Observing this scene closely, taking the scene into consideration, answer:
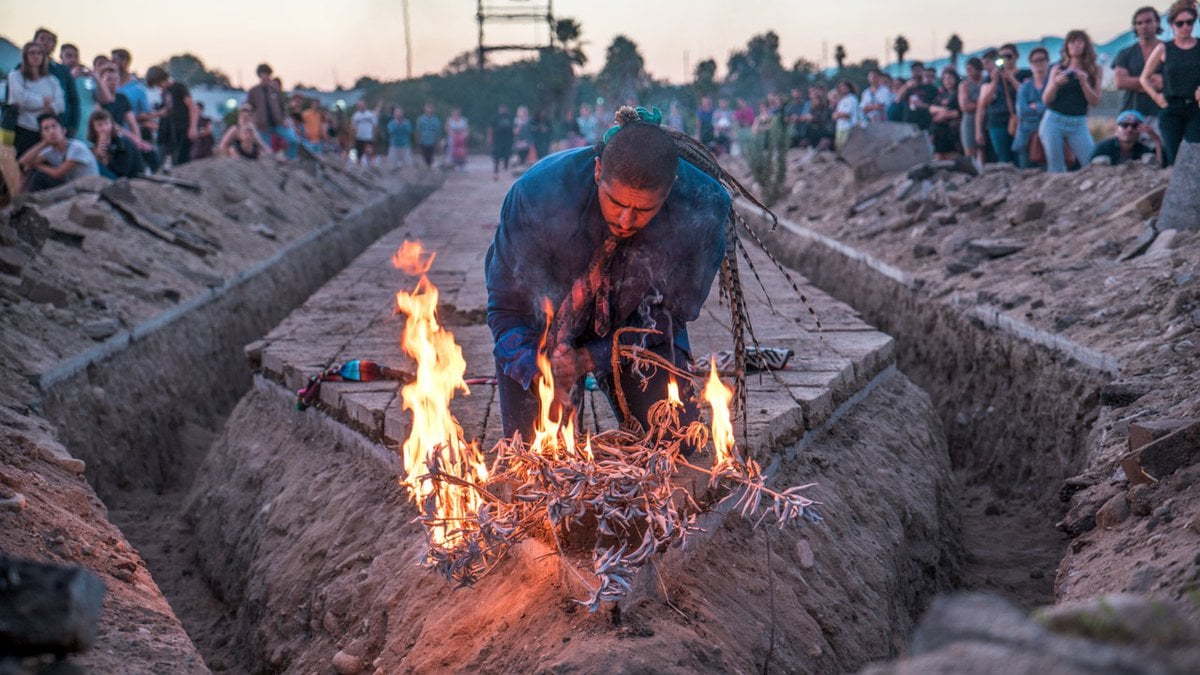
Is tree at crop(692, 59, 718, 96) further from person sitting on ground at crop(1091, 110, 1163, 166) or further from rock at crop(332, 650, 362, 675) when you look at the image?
rock at crop(332, 650, 362, 675)

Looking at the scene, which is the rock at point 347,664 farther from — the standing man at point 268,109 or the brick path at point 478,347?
the standing man at point 268,109

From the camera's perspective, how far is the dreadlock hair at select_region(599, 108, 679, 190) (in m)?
3.65

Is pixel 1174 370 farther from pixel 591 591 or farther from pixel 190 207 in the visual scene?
pixel 190 207

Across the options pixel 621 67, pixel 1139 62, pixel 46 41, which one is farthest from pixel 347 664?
pixel 621 67

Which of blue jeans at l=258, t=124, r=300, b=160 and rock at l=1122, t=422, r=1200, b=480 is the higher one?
blue jeans at l=258, t=124, r=300, b=160

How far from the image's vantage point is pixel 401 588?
14.5 feet

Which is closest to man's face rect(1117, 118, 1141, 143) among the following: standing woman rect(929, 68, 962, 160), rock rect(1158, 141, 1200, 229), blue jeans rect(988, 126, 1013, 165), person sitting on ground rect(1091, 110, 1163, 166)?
person sitting on ground rect(1091, 110, 1163, 166)

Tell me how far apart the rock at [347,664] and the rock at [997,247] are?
21.3ft

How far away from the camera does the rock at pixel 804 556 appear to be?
430cm

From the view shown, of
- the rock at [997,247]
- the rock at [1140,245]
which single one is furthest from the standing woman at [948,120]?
the rock at [1140,245]

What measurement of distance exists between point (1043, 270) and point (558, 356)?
5.27 meters

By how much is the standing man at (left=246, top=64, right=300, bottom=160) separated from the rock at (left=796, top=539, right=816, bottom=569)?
14010 millimetres

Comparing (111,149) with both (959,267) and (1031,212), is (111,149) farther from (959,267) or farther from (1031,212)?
(1031,212)

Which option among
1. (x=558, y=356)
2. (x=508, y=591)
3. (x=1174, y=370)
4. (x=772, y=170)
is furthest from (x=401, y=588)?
(x=772, y=170)
